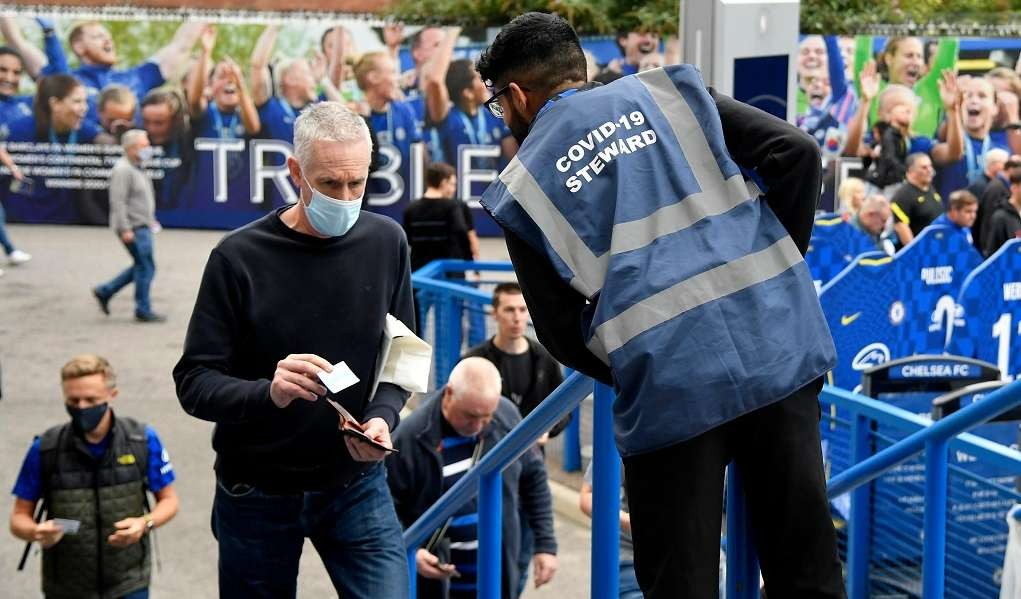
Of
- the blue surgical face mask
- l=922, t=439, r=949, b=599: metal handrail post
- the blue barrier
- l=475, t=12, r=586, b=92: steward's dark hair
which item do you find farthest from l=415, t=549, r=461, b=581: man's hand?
l=475, t=12, r=586, b=92: steward's dark hair

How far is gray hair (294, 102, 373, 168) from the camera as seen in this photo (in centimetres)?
349

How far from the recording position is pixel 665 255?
245 cm

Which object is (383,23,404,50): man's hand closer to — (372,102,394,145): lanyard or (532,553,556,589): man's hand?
(372,102,394,145): lanyard

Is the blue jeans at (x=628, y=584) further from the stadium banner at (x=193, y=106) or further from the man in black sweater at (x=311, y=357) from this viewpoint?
the stadium banner at (x=193, y=106)

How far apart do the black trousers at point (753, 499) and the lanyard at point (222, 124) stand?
60.5 feet

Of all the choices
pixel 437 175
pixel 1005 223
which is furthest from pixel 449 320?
pixel 1005 223

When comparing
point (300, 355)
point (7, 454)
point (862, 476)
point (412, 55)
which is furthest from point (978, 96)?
point (300, 355)

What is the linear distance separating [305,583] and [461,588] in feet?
5.97

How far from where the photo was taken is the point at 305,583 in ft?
24.8

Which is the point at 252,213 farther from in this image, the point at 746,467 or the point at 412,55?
the point at 746,467

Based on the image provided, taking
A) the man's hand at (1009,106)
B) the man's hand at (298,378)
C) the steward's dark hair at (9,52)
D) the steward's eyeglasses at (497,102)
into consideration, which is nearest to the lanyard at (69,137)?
the steward's dark hair at (9,52)

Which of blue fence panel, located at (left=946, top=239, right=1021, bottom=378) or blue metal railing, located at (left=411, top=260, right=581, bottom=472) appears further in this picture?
blue metal railing, located at (left=411, top=260, right=581, bottom=472)

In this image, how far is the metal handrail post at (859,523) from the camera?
20.0 feet

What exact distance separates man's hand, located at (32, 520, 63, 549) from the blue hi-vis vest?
3.93 meters
